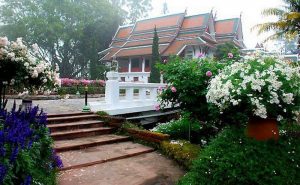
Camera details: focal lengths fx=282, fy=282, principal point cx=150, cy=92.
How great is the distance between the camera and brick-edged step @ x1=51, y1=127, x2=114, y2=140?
670 centimetres

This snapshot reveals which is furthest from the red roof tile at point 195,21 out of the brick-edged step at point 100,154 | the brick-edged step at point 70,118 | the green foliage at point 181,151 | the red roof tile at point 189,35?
the brick-edged step at point 100,154

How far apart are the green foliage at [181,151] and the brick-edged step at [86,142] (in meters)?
1.26

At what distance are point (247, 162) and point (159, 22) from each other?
30.8m

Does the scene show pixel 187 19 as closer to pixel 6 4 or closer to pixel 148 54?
pixel 148 54

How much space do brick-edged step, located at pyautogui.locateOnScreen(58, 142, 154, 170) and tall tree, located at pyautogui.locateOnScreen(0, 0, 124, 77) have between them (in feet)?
91.0

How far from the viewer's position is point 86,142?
21.9ft

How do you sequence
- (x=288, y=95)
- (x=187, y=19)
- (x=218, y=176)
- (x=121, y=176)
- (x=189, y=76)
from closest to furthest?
(x=218, y=176) → (x=288, y=95) → (x=121, y=176) → (x=189, y=76) → (x=187, y=19)

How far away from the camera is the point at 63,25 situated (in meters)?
33.4

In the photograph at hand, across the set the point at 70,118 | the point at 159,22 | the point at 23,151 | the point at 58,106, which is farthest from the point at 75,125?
the point at 159,22

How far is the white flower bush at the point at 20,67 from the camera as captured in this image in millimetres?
4934

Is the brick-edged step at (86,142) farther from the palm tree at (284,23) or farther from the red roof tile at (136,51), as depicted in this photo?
the red roof tile at (136,51)

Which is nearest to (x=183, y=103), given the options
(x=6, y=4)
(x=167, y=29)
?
(x=167, y=29)

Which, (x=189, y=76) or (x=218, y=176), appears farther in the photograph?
(x=189, y=76)

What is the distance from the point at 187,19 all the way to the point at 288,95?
28344mm
